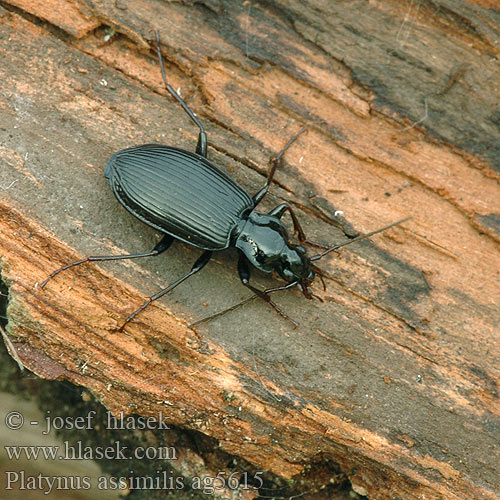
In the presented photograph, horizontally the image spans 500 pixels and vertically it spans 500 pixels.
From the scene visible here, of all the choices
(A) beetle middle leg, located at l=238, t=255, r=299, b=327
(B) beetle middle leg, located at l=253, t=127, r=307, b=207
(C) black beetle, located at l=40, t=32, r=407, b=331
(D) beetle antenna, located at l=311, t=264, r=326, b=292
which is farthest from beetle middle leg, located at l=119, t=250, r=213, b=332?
(D) beetle antenna, located at l=311, t=264, r=326, b=292

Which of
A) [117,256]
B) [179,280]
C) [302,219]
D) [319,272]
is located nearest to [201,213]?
[179,280]

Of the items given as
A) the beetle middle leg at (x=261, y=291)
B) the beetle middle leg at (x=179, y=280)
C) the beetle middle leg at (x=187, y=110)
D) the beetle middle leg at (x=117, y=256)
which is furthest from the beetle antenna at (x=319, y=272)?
the beetle middle leg at (x=187, y=110)

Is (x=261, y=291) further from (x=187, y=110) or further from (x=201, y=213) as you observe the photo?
(x=187, y=110)

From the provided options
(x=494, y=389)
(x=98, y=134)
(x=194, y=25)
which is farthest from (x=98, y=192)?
(x=494, y=389)

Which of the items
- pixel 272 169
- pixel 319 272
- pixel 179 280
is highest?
pixel 272 169

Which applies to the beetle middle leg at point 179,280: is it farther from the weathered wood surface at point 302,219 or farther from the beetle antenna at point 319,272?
the beetle antenna at point 319,272

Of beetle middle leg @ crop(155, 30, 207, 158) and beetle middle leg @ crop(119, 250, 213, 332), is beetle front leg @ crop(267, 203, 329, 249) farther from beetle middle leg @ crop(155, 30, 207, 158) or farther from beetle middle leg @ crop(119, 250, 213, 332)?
beetle middle leg @ crop(155, 30, 207, 158)
